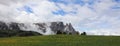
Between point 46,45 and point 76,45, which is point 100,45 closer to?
point 76,45

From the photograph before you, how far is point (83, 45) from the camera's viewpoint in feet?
176

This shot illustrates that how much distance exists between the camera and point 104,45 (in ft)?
172

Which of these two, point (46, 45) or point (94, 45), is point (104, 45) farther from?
point (46, 45)

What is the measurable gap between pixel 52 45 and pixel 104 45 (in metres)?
9.20

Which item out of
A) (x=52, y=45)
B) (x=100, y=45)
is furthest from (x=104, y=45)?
(x=52, y=45)

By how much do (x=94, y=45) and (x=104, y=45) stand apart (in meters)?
1.76

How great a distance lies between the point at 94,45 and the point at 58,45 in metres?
6.32

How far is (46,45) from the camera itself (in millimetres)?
53938

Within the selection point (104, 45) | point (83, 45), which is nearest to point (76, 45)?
point (83, 45)

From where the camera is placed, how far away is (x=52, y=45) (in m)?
54.2

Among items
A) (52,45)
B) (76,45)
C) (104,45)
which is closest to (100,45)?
(104,45)

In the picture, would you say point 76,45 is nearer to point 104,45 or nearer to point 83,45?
point 83,45

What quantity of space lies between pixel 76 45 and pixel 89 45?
2514 millimetres

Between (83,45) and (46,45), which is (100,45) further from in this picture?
(46,45)
